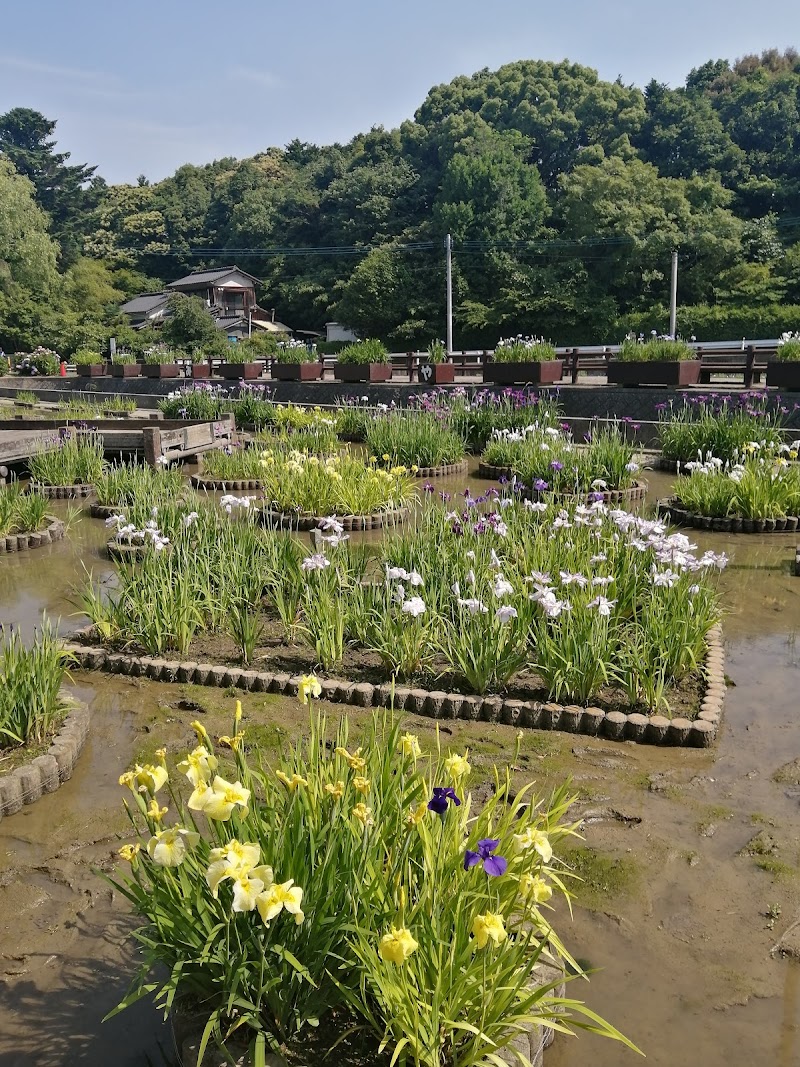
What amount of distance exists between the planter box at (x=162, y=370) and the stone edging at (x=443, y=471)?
1850 cm

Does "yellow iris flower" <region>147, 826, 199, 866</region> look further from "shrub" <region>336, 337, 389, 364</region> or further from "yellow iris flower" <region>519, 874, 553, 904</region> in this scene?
"shrub" <region>336, 337, 389, 364</region>

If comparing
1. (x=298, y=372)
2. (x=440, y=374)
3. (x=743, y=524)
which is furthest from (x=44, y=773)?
(x=298, y=372)

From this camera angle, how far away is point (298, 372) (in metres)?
22.9

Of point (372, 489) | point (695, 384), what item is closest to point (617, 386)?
point (695, 384)

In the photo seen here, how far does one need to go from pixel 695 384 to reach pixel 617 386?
150 cm

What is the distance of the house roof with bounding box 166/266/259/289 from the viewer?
56.5 m

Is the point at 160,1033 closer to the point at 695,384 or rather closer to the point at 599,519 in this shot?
the point at 599,519

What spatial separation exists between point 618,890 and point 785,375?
479 inches

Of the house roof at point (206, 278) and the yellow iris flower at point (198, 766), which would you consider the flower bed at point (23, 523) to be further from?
the house roof at point (206, 278)

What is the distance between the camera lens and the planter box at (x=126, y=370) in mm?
29594

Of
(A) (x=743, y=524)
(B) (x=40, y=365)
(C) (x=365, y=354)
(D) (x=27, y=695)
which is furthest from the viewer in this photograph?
(B) (x=40, y=365)

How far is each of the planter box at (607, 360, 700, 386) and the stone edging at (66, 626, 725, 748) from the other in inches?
423

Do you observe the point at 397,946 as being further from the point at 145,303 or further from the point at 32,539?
the point at 145,303

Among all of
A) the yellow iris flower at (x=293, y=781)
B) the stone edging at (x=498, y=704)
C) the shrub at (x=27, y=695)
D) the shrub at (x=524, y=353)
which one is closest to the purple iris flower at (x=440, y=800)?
the yellow iris flower at (x=293, y=781)
